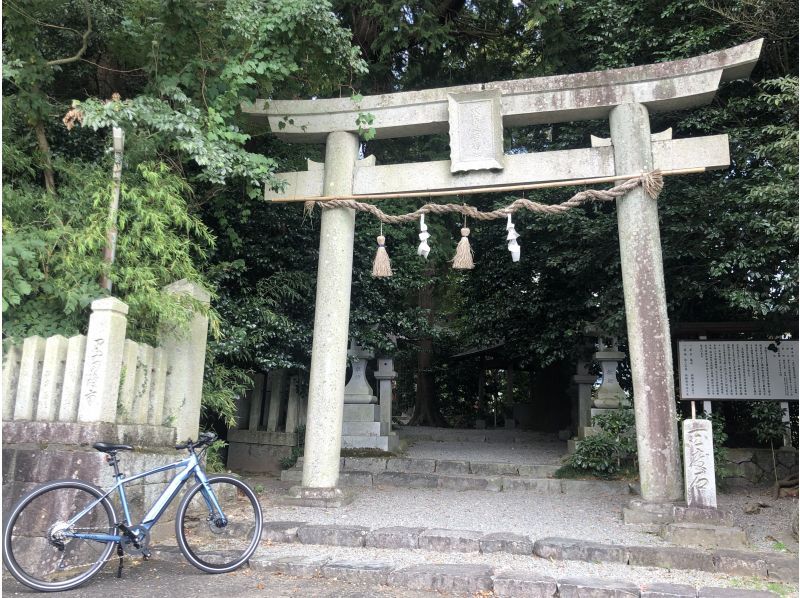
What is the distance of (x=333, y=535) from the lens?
5.92 meters

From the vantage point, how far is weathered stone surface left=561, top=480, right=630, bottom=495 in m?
8.57

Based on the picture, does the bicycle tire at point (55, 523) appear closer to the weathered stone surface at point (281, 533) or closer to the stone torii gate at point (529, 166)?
the weathered stone surface at point (281, 533)

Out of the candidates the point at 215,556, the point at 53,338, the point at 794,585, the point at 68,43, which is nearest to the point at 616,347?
the point at 794,585

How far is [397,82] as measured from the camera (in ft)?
40.9

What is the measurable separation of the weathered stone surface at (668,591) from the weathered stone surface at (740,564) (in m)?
0.70

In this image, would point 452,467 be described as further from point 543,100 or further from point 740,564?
point 543,100

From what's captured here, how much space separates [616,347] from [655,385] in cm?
444

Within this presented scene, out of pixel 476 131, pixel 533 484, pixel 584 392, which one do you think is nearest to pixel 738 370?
pixel 584 392

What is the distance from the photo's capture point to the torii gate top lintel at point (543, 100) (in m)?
6.92

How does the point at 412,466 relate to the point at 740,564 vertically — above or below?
above

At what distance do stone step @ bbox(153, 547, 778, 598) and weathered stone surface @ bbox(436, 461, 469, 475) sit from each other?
4.73 metres

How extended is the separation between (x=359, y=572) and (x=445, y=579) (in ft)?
2.31

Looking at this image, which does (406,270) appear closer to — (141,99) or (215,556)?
(141,99)

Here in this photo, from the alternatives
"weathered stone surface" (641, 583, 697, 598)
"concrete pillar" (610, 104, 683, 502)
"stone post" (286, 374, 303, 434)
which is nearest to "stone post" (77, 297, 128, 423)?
"weathered stone surface" (641, 583, 697, 598)
